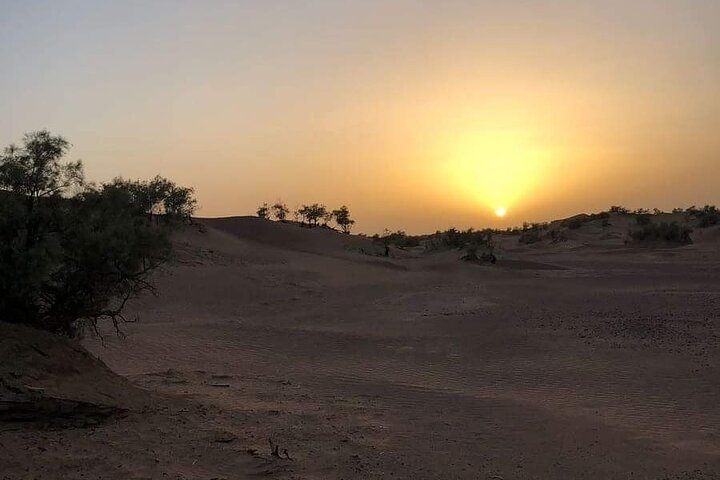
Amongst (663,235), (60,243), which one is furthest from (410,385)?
(663,235)

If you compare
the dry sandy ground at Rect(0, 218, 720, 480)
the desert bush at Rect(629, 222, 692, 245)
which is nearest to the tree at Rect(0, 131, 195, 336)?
the dry sandy ground at Rect(0, 218, 720, 480)

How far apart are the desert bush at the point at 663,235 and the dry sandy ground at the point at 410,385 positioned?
18.9 meters

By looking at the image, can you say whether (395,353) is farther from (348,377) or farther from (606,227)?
(606,227)

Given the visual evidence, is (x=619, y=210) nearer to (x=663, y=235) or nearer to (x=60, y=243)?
(x=663, y=235)

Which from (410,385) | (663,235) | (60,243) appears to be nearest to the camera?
(60,243)

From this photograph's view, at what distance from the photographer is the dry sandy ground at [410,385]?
731 centimetres

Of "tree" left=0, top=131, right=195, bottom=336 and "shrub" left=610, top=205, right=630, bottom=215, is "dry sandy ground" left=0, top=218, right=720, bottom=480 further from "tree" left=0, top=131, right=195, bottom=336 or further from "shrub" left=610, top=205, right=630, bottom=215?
"shrub" left=610, top=205, right=630, bottom=215

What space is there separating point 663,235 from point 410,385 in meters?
39.5

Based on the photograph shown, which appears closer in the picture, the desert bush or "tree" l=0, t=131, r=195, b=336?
"tree" l=0, t=131, r=195, b=336

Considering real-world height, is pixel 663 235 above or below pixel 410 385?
above

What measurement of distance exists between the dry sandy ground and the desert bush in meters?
18.9

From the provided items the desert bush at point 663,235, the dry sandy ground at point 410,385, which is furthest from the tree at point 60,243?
the desert bush at point 663,235

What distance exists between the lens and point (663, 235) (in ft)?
148

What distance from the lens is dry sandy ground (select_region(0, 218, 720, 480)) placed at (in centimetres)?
731
